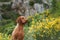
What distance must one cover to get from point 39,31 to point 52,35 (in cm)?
39

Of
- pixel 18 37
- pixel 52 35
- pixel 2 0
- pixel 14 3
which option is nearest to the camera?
pixel 18 37

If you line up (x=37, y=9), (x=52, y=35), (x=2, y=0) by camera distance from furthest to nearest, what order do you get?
(x=2, y=0) → (x=37, y=9) → (x=52, y=35)

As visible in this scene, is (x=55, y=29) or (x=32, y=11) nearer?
(x=55, y=29)

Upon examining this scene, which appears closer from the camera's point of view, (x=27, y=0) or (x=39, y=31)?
(x=39, y=31)

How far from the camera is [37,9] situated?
64.0 feet

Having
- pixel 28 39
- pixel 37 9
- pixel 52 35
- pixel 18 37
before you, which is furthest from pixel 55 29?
pixel 37 9

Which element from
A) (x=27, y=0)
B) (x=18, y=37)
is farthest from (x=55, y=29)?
(x=27, y=0)

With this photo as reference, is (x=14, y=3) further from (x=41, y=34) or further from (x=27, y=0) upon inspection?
(x=41, y=34)

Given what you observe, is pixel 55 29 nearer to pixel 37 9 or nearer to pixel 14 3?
pixel 37 9

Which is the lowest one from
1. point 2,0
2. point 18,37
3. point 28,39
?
point 2,0

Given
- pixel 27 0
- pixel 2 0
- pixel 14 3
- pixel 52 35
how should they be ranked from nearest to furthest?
pixel 52 35 < pixel 27 0 < pixel 14 3 < pixel 2 0

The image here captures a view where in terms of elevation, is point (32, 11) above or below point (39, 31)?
below

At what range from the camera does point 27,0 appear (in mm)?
20938

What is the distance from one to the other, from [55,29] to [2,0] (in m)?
19.3
